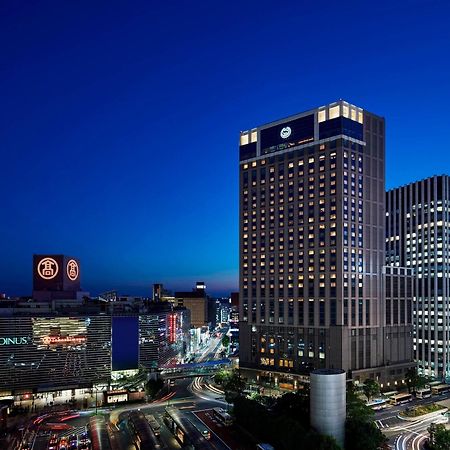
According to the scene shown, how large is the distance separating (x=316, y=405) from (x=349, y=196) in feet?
235

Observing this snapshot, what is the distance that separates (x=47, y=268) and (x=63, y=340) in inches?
1139

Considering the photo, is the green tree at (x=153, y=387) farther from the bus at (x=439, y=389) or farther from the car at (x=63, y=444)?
the bus at (x=439, y=389)

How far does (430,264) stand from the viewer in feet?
566

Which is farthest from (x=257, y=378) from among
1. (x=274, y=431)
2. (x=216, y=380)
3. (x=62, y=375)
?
(x=274, y=431)

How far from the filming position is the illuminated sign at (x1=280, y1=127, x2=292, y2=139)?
499ft

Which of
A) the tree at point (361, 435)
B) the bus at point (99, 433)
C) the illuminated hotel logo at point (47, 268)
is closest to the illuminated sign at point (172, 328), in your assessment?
the illuminated hotel logo at point (47, 268)

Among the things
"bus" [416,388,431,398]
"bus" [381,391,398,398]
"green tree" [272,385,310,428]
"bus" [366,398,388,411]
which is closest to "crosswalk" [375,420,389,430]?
"bus" [366,398,388,411]

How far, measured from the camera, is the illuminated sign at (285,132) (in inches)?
5984

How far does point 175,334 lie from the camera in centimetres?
19225

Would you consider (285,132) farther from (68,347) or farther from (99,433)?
(99,433)

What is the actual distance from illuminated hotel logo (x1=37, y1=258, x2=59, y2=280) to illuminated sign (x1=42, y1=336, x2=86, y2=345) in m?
26.2

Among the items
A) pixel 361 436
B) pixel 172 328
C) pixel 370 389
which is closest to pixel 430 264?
pixel 370 389

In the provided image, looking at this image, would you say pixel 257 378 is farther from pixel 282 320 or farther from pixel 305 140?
pixel 305 140

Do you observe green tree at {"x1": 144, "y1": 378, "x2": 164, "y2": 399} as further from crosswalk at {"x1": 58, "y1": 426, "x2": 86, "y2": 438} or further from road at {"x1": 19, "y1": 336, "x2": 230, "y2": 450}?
crosswalk at {"x1": 58, "y1": 426, "x2": 86, "y2": 438}
